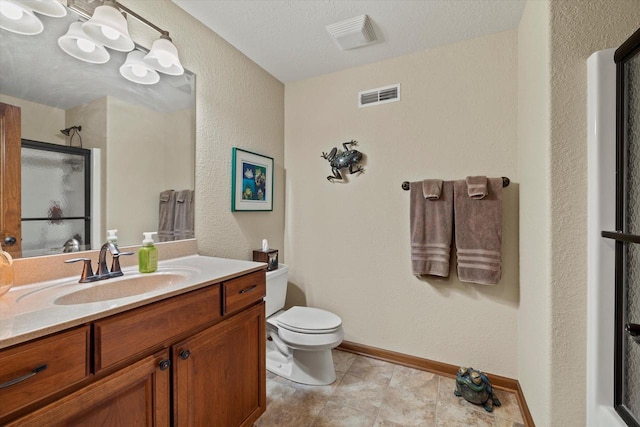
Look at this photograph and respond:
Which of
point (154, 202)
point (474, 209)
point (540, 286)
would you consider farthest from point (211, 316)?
point (474, 209)

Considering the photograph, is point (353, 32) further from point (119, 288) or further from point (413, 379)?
point (413, 379)

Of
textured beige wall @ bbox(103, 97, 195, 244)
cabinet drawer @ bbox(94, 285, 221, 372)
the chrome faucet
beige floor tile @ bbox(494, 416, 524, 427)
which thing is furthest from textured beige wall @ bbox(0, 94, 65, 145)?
beige floor tile @ bbox(494, 416, 524, 427)

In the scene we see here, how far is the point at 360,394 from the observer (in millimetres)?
1744

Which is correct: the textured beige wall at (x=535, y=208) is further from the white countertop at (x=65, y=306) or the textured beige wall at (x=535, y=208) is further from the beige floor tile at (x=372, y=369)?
the white countertop at (x=65, y=306)

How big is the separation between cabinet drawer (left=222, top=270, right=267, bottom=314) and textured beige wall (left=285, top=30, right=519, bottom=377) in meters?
1.03

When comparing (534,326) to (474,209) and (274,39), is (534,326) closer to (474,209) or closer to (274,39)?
(474,209)

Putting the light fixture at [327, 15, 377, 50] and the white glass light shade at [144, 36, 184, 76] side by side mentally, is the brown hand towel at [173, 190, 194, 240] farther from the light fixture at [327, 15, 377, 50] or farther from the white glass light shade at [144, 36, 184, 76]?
the light fixture at [327, 15, 377, 50]

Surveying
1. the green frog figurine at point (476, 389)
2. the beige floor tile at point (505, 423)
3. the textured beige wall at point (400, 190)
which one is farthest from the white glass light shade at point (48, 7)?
the beige floor tile at point (505, 423)

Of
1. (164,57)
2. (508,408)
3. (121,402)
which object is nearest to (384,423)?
(508,408)

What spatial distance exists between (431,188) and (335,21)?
1.24 meters

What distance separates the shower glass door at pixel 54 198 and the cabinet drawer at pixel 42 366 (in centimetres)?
62

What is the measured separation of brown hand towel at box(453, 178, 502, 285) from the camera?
1729mm

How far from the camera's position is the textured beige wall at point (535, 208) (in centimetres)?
119

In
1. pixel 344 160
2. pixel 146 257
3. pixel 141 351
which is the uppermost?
pixel 344 160
